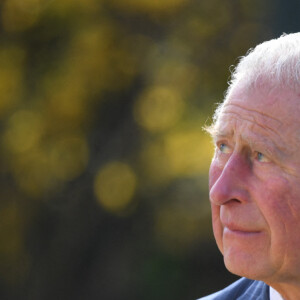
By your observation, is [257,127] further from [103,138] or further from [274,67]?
[103,138]

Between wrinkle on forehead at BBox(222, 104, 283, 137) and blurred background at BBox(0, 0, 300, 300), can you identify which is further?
blurred background at BBox(0, 0, 300, 300)

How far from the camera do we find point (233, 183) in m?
1.70

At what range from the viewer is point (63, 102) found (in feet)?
14.6

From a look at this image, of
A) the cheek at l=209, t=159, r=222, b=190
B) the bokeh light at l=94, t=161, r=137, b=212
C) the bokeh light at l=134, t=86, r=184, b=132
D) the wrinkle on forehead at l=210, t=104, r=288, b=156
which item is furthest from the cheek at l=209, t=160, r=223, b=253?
the bokeh light at l=94, t=161, r=137, b=212

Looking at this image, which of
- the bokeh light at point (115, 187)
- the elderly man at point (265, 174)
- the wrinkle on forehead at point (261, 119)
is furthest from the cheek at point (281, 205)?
the bokeh light at point (115, 187)

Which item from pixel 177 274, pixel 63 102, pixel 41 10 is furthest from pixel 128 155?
pixel 41 10

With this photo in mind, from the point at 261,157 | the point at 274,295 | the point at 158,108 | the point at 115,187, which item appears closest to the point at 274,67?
the point at 261,157

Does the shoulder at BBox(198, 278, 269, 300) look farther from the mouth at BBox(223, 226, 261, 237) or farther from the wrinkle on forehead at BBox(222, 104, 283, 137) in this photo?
the wrinkle on forehead at BBox(222, 104, 283, 137)

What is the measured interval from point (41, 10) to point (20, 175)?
120 centimetres

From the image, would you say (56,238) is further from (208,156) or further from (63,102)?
(208,156)

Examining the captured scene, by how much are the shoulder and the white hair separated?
27.0 inches

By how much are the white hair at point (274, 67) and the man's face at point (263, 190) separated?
29mm

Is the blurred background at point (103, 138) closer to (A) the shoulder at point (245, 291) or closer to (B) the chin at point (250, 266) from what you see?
(A) the shoulder at point (245, 291)

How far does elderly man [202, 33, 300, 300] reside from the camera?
165cm
